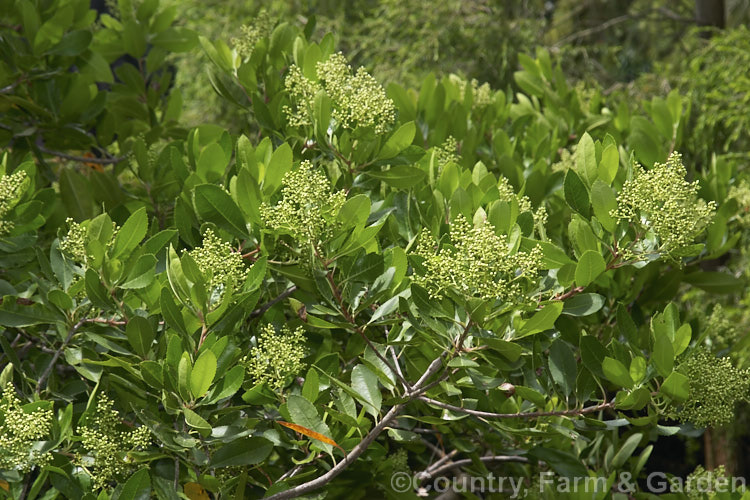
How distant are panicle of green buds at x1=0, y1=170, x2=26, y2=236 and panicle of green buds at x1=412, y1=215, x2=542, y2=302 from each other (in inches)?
35.7

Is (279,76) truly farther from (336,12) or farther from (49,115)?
(336,12)

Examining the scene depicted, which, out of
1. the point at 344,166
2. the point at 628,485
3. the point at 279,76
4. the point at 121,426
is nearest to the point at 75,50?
the point at 279,76

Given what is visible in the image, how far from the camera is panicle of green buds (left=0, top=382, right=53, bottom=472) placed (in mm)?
1357

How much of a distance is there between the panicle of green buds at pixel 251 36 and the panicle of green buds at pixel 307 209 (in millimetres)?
719

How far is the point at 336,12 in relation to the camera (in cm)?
690

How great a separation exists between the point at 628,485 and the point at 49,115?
2.04 meters

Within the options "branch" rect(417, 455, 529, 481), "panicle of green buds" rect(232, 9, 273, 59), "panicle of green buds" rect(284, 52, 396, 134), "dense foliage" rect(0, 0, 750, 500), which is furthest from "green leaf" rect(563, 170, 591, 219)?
"panicle of green buds" rect(232, 9, 273, 59)

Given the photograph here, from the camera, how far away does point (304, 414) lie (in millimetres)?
1446

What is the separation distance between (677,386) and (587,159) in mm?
506

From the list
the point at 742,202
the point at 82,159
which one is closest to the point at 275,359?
the point at 82,159

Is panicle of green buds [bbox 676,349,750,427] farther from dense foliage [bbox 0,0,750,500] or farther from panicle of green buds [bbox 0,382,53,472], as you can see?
panicle of green buds [bbox 0,382,53,472]

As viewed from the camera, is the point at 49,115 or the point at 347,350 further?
the point at 49,115

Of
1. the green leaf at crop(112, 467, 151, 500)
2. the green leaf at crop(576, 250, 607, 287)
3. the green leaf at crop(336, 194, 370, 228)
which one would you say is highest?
the green leaf at crop(336, 194, 370, 228)

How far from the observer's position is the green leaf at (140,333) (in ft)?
4.70
